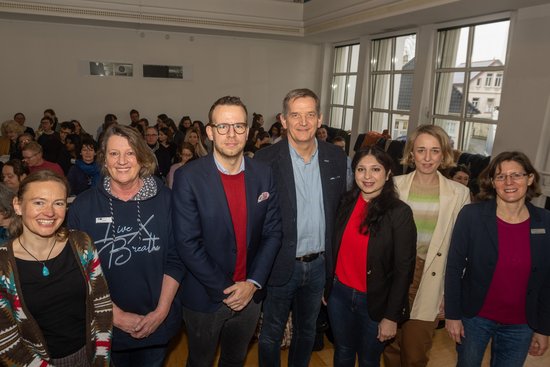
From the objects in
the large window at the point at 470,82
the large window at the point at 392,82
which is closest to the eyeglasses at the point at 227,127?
the large window at the point at 470,82

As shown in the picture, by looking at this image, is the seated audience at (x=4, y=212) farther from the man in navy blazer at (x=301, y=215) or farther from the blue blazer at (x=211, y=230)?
the man in navy blazer at (x=301, y=215)

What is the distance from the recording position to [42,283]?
4.99 feet

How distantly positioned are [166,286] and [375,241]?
3.58ft

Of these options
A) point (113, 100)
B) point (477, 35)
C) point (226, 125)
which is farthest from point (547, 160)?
point (113, 100)

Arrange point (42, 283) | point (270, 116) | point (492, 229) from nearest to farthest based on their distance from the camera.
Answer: point (42, 283) < point (492, 229) < point (270, 116)

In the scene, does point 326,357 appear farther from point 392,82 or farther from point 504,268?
point 392,82

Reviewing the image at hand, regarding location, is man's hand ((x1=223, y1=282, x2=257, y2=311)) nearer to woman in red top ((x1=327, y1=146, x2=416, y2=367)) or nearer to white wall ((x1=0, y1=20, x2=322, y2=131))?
woman in red top ((x1=327, y1=146, x2=416, y2=367))

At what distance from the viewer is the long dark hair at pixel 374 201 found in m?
1.94

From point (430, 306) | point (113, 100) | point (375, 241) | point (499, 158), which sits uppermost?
point (113, 100)

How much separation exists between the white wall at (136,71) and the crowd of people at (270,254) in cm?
911

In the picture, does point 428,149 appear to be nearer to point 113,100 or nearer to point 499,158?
point 499,158

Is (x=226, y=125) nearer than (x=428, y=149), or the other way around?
(x=226, y=125)

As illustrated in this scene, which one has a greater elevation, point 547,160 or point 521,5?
point 521,5

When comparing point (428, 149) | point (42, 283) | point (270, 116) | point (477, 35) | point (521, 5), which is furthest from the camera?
point (270, 116)
